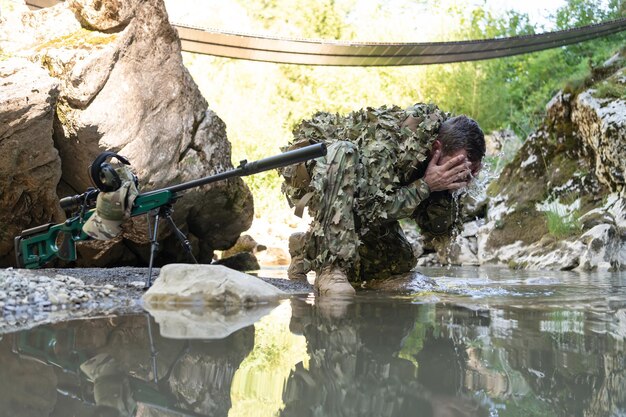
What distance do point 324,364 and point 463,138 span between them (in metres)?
2.27

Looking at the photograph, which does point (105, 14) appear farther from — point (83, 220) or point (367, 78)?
point (367, 78)

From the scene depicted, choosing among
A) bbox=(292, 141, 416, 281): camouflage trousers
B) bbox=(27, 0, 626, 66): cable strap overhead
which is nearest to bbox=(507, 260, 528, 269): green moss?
bbox=(27, 0, 626, 66): cable strap overhead

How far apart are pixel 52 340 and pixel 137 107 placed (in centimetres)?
369

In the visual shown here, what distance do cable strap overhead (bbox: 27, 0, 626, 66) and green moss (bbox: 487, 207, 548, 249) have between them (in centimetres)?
211

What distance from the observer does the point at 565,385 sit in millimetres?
1149

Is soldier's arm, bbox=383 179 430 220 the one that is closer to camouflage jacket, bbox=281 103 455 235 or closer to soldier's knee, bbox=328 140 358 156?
camouflage jacket, bbox=281 103 455 235

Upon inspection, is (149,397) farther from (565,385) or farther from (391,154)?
(391,154)

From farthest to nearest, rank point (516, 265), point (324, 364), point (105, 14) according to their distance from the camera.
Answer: point (516, 265) → point (105, 14) → point (324, 364)

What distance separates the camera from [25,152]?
15.1 feet

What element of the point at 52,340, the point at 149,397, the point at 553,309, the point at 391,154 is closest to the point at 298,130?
the point at 391,154

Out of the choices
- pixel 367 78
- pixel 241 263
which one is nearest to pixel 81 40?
pixel 241 263

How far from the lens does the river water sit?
105 centimetres

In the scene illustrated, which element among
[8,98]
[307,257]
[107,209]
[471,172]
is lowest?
[307,257]

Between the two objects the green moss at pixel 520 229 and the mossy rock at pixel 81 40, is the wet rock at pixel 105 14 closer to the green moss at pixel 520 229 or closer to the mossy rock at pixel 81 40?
the mossy rock at pixel 81 40
